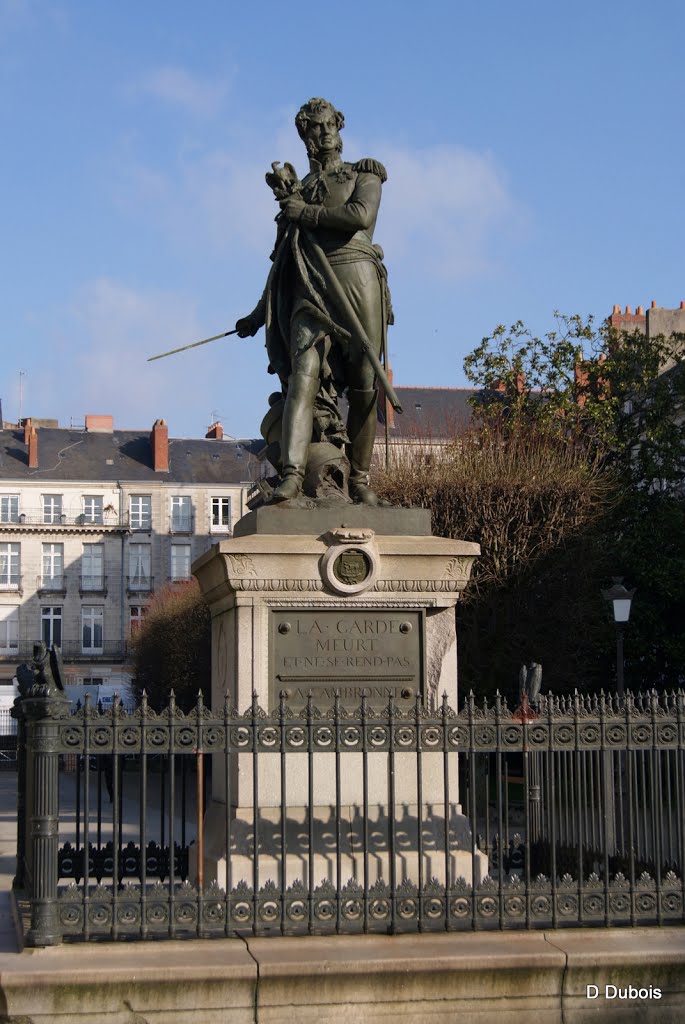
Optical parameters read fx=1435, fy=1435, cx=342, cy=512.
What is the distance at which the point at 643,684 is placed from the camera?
122 ft

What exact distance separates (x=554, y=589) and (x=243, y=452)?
50.6 meters

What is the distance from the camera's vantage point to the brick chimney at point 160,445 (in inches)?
3115

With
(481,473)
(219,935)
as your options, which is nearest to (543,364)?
(481,473)

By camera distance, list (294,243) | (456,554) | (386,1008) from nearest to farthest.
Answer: (386,1008) < (456,554) < (294,243)

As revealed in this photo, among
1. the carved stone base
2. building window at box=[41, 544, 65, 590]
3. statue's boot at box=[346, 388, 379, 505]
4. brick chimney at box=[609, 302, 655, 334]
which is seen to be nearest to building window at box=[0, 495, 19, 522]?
building window at box=[41, 544, 65, 590]

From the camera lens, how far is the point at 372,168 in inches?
404

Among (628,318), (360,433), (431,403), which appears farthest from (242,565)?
(431,403)

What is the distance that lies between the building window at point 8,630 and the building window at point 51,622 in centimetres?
146

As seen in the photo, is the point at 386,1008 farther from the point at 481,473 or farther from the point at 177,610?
the point at 177,610

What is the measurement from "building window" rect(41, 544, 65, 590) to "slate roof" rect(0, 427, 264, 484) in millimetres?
4123

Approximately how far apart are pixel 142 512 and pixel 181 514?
2.16 metres

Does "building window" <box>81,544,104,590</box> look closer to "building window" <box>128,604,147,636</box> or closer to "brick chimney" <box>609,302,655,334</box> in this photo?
"building window" <box>128,604,147,636</box>

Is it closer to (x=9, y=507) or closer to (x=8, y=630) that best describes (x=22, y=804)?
(x=9, y=507)

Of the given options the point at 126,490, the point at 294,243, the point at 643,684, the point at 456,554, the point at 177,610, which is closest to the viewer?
the point at 456,554
